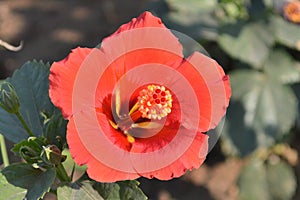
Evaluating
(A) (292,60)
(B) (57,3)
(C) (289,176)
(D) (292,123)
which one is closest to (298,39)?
(A) (292,60)

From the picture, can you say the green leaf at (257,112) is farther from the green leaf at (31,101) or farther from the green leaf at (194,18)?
the green leaf at (31,101)

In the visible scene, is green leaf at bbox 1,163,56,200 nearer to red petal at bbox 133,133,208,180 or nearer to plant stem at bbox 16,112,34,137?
plant stem at bbox 16,112,34,137

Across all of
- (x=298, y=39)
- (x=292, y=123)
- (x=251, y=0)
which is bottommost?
(x=292, y=123)

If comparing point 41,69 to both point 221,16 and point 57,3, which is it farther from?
point 57,3

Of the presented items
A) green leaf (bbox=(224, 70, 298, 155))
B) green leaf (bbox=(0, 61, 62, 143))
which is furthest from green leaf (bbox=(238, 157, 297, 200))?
green leaf (bbox=(0, 61, 62, 143))

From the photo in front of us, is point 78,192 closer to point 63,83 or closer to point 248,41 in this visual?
point 63,83
